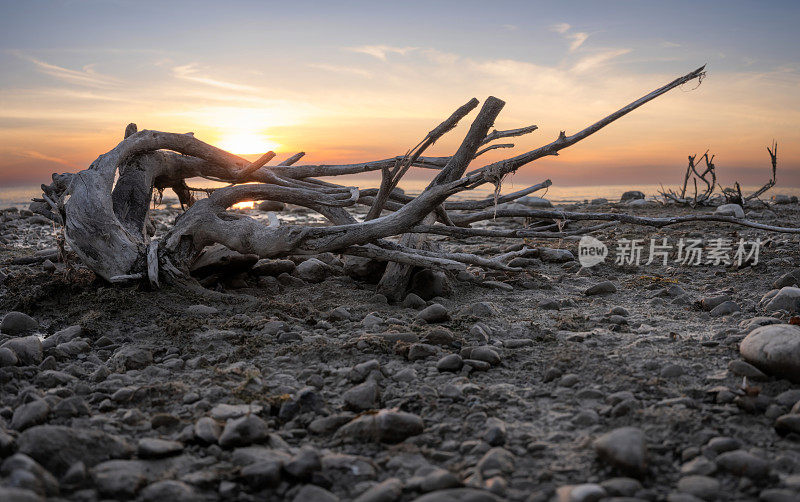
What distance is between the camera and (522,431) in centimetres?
283

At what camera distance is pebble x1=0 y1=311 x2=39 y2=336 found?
4.71 metres

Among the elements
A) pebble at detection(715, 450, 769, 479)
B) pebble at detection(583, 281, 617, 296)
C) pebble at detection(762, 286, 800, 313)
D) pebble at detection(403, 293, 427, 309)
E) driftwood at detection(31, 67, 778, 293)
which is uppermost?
driftwood at detection(31, 67, 778, 293)

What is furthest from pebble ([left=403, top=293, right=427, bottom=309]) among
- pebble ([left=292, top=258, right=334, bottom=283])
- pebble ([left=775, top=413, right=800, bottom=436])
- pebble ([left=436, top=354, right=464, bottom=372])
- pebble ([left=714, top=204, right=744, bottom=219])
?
pebble ([left=714, top=204, right=744, bottom=219])

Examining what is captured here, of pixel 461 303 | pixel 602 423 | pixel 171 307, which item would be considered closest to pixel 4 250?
pixel 171 307

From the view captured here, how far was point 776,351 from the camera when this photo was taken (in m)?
3.13

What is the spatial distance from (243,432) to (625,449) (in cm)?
171

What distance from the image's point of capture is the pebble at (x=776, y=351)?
120 inches

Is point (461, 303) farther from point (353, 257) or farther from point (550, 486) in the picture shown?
point (550, 486)

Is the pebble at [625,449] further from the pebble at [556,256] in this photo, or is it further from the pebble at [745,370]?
the pebble at [556,256]

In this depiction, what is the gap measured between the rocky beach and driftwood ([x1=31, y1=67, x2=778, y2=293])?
0.35m

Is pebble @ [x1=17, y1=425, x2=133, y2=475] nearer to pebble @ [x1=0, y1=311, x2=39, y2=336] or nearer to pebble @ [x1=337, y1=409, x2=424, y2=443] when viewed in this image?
pebble @ [x1=337, y1=409, x2=424, y2=443]

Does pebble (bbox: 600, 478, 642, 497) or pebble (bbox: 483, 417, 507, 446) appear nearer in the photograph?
pebble (bbox: 600, 478, 642, 497)

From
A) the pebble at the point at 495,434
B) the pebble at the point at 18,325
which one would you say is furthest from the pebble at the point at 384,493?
the pebble at the point at 18,325

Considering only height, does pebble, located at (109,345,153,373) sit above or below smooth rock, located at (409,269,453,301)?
below
